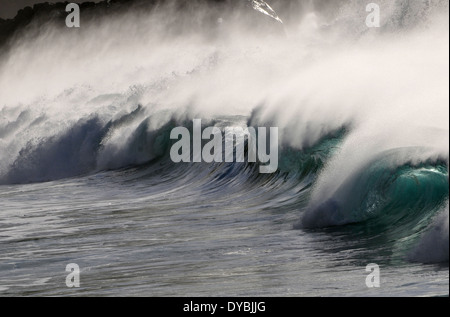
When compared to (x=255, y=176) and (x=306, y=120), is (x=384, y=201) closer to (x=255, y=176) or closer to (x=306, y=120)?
(x=306, y=120)

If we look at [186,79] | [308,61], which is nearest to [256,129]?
[308,61]

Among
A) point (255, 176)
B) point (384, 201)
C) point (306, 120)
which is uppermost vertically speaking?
point (306, 120)

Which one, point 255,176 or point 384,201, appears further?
point 255,176

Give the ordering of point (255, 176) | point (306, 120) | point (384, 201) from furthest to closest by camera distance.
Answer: point (255, 176) < point (306, 120) < point (384, 201)

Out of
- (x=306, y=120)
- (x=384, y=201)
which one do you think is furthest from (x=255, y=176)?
(x=384, y=201)

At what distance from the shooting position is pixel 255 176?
15.0 meters

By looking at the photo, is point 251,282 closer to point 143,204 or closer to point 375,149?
point 375,149

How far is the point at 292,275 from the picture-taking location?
7.40m

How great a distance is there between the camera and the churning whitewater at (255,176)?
7.72 m

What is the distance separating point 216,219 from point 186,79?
11.5 meters

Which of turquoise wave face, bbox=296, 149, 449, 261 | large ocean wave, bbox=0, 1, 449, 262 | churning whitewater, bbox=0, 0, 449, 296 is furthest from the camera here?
large ocean wave, bbox=0, 1, 449, 262

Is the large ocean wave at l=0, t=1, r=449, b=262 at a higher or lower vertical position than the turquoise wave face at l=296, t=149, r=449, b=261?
higher

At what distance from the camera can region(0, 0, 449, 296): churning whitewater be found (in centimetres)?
772

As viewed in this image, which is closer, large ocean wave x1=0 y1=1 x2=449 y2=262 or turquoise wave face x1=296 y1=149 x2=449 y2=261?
turquoise wave face x1=296 y1=149 x2=449 y2=261
